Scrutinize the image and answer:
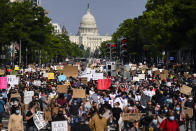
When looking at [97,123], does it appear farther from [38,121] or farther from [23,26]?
[23,26]

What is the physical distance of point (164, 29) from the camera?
52.5 m

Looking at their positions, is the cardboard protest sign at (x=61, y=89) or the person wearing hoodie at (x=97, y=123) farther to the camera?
the cardboard protest sign at (x=61, y=89)

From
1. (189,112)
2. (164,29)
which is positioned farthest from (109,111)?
(164,29)

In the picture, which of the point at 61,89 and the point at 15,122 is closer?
the point at 15,122

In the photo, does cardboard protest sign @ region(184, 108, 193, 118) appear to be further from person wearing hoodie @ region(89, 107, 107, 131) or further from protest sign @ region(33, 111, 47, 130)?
protest sign @ region(33, 111, 47, 130)

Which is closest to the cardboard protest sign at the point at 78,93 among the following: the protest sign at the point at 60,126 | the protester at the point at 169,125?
the protest sign at the point at 60,126

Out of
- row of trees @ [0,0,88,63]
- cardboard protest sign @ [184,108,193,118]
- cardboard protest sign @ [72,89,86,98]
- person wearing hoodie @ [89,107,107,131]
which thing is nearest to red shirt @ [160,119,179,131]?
person wearing hoodie @ [89,107,107,131]

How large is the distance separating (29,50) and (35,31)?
7322 mm

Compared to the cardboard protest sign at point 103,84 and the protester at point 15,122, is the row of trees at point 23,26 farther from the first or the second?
the protester at point 15,122

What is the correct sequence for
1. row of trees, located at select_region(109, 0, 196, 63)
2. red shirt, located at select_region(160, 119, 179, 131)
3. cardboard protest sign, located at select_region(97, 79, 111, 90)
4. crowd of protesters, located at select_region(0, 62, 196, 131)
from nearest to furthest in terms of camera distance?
red shirt, located at select_region(160, 119, 179, 131), crowd of protesters, located at select_region(0, 62, 196, 131), row of trees, located at select_region(109, 0, 196, 63), cardboard protest sign, located at select_region(97, 79, 111, 90)

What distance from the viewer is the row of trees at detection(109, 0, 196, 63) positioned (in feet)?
73.8

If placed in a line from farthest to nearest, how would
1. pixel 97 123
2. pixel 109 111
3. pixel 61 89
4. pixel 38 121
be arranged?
pixel 61 89, pixel 109 111, pixel 38 121, pixel 97 123

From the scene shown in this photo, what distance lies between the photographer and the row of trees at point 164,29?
73.8 ft

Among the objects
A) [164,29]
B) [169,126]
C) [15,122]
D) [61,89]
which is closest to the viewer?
[169,126]
